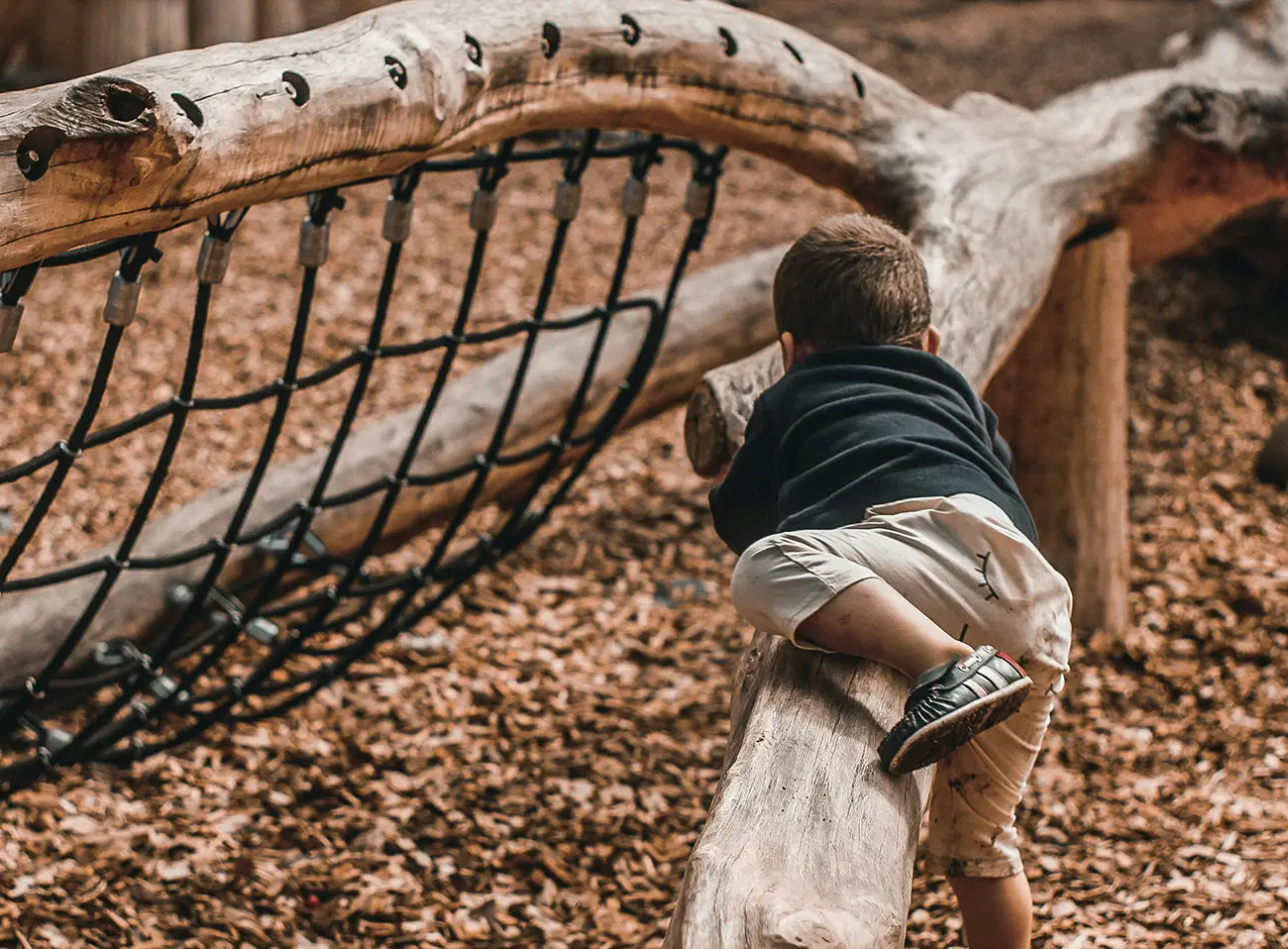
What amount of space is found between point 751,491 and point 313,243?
858 millimetres

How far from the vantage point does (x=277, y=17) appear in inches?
239

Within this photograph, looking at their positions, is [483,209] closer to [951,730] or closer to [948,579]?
[948,579]

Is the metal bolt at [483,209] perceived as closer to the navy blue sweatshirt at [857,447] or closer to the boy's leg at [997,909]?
the navy blue sweatshirt at [857,447]

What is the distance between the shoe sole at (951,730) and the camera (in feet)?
4.50

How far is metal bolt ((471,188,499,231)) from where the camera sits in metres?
2.42

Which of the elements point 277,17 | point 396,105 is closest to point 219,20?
point 277,17

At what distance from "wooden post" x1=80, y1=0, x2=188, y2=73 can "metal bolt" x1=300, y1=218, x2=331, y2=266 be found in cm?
390

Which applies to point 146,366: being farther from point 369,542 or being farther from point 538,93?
point 538,93

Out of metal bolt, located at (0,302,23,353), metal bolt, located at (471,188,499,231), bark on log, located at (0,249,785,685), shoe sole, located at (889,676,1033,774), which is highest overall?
metal bolt, located at (0,302,23,353)

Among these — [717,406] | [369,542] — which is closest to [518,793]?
[369,542]

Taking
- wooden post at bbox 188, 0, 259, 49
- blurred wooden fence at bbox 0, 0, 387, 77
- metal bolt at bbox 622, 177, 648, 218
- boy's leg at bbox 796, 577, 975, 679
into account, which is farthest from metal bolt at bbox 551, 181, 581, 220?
wooden post at bbox 188, 0, 259, 49

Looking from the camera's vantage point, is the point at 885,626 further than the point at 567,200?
No

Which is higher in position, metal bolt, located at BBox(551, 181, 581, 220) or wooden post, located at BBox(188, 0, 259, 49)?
metal bolt, located at BBox(551, 181, 581, 220)

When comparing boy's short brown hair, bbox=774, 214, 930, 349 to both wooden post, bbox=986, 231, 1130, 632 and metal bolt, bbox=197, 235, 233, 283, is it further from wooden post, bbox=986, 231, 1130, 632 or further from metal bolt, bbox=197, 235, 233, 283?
wooden post, bbox=986, 231, 1130, 632
